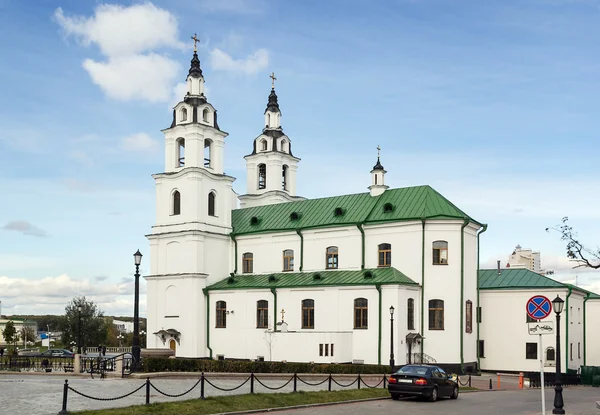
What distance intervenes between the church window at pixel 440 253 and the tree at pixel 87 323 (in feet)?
181

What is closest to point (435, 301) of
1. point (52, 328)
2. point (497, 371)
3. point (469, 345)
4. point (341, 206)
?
point (469, 345)

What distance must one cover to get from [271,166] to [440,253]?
1998cm

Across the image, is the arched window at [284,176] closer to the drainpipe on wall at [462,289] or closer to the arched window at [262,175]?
the arched window at [262,175]

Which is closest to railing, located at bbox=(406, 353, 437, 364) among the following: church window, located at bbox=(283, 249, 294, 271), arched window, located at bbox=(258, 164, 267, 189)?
church window, located at bbox=(283, 249, 294, 271)

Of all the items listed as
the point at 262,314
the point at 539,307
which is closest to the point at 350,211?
the point at 262,314

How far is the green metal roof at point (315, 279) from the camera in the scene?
4438 cm

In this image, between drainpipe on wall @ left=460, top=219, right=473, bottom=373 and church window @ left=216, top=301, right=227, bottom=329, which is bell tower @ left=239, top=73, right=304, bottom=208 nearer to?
church window @ left=216, top=301, right=227, bottom=329

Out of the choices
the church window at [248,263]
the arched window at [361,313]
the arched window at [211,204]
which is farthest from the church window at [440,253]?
the arched window at [211,204]

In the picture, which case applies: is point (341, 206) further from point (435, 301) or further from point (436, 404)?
point (436, 404)

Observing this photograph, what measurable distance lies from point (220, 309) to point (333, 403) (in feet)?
96.0

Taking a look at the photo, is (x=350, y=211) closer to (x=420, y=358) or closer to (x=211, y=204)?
(x=211, y=204)

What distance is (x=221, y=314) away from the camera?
5144 cm

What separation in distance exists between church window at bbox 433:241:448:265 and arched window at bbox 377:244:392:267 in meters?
2.92

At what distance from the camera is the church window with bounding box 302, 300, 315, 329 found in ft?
154
